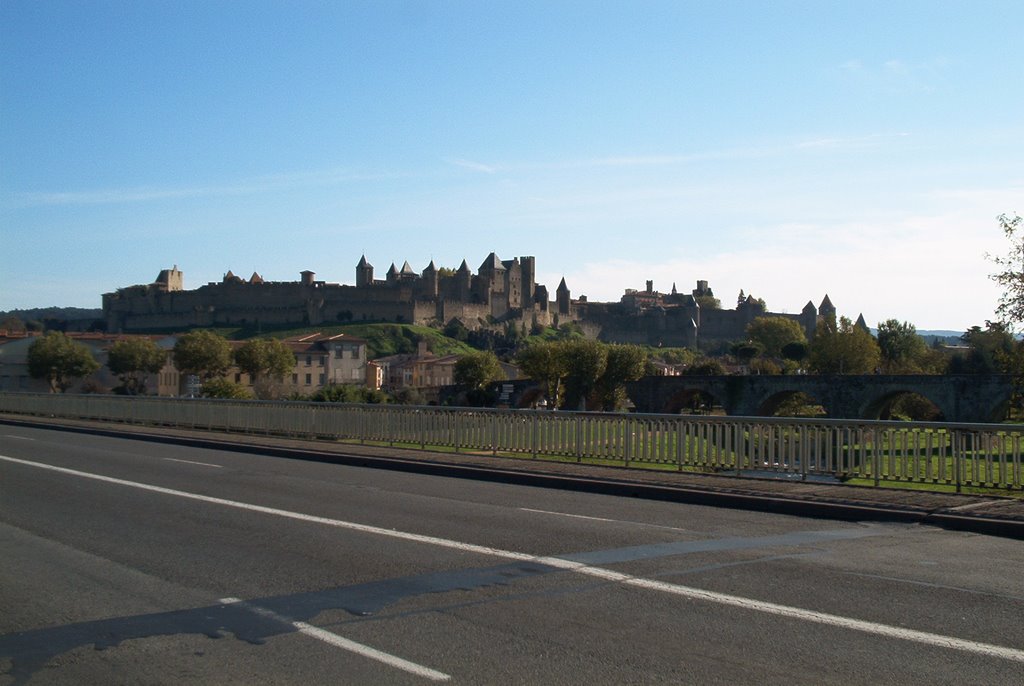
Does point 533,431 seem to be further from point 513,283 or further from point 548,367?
point 513,283

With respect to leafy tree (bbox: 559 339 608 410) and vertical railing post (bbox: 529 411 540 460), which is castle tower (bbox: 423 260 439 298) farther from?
vertical railing post (bbox: 529 411 540 460)

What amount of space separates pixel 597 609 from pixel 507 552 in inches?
98.2

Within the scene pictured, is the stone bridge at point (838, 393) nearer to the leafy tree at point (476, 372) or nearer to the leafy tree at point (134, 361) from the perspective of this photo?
the leafy tree at point (476, 372)

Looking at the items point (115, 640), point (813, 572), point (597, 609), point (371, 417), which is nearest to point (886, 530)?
point (813, 572)

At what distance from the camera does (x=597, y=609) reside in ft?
24.4

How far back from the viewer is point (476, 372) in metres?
94.0

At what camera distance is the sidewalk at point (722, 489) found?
1185 centimetres

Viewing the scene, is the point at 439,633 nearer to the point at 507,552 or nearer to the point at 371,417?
the point at 507,552

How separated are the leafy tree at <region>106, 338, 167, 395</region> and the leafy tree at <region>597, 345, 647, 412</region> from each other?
44.4 metres

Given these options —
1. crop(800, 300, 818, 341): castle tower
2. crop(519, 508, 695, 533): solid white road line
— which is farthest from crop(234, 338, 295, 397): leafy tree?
crop(800, 300, 818, 341): castle tower

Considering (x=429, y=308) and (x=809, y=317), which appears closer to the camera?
(x=429, y=308)

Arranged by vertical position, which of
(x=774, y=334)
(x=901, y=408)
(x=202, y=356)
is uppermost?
(x=774, y=334)

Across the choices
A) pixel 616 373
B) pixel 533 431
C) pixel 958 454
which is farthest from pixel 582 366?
pixel 958 454

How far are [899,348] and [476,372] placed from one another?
56316 mm
